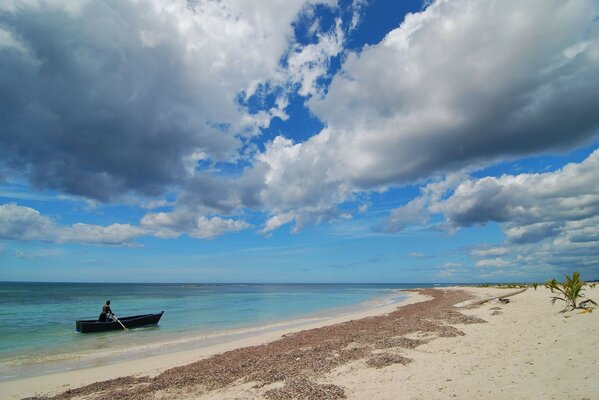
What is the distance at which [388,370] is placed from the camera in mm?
9711

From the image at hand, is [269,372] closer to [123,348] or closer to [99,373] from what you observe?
[99,373]

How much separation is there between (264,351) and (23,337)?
1996 centimetres

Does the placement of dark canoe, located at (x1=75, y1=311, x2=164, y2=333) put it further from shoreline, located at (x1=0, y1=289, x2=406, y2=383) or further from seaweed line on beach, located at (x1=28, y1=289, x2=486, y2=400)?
seaweed line on beach, located at (x1=28, y1=289, x2=486, y2=400)

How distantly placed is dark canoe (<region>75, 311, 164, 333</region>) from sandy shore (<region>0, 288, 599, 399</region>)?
536 inches

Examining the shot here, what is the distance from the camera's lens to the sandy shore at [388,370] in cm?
780

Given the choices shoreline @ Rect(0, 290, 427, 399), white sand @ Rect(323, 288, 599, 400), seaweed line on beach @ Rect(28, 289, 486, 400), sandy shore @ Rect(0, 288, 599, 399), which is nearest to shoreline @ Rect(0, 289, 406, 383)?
shoreline @ Rect(0, 290, 427, 399)

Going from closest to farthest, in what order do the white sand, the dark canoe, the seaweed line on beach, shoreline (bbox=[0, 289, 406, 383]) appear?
the white sand < the seaweed line on beach < shoreline (bbox=[0, 289, 406, 383]) < the dark canoe

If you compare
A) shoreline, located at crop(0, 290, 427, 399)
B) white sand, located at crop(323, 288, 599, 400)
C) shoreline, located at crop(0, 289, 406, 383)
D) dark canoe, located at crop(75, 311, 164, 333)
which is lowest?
shoreline, located at crop(0, 289, 406, 383)

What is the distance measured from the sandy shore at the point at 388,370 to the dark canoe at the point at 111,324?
13626mm

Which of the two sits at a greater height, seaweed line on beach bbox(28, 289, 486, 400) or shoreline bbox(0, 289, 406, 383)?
seaweed line on beach bbox(28, 289, 486, 400)

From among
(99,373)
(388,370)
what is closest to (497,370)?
(388,370)

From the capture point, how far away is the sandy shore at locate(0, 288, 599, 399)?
7.80 meters

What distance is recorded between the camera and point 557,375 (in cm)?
776

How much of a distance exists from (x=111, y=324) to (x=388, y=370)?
26.0 m
